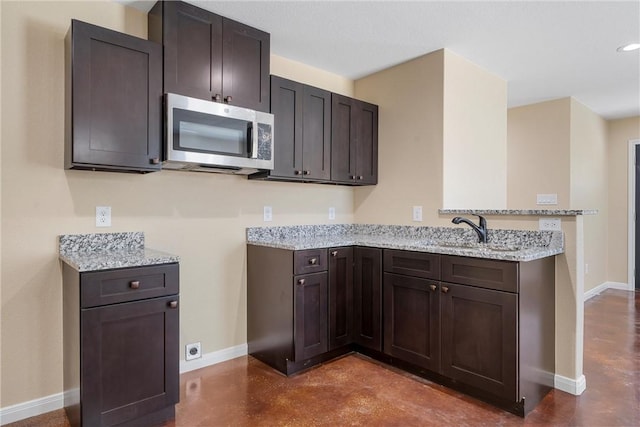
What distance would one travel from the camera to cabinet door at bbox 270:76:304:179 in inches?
116

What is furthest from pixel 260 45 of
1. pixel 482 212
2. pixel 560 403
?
pixel 560 403

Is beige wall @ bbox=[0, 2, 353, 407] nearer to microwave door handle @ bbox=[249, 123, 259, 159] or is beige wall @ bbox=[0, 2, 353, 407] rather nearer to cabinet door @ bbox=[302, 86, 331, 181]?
microwave door handle @ bbox=[249, 123, 259, 159]

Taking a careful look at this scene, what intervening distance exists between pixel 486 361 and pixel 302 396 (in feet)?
3.73

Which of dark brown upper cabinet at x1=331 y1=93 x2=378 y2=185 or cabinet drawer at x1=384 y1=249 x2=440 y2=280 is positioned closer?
cabinet drawer at x1=384 y1=249 x2=440 y2=280

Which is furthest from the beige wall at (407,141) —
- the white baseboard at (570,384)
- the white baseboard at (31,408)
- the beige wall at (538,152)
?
the white baseboard at (31,408)

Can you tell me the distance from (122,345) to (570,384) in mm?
2685

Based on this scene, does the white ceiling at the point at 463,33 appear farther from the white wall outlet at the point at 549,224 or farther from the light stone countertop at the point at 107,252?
the light stone countertop at the point at 107,252

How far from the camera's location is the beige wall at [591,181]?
15.7ft

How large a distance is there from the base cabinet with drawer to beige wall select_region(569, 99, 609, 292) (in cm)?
470

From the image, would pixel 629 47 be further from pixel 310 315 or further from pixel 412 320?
pixel 310 315

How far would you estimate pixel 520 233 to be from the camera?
2.67m

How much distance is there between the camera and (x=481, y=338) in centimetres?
230

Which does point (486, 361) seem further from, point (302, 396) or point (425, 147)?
point (425, 147)

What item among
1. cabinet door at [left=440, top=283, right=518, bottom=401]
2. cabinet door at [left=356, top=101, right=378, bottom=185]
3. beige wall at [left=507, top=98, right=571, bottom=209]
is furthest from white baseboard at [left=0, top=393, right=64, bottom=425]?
beige wall at [left=507, top=98, right=571, bottom=209]
